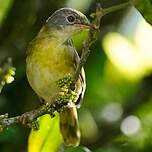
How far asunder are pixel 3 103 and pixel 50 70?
593 millimetres

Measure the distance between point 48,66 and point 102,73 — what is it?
0.76 m

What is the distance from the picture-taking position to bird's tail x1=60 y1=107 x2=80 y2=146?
16.8 feet

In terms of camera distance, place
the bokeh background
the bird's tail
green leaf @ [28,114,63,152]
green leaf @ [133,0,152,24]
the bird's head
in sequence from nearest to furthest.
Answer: green leaf @ [133,0,152,24] → green leaf @ [28,114,63,152] → the bird's head → the bird's tail → the bokeh background

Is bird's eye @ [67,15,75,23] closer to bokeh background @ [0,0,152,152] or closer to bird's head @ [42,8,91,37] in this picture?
bird's head @ [42,8,91,37]

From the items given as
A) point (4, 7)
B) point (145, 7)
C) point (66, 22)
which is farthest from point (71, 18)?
point (145, 7)

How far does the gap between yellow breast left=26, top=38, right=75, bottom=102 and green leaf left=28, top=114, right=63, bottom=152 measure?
402 mm

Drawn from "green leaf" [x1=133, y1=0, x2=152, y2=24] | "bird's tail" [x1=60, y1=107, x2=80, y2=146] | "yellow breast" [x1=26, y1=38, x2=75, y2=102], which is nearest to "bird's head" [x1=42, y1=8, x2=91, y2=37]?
"yellow breast" [x1=26, y1=38, x2=75, y2=102]

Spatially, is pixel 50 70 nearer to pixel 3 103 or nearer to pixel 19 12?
pixel 3 103

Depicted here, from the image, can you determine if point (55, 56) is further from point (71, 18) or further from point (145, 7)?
point (145, 7)

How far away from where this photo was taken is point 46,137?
4.34 meters

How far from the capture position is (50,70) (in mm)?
4887

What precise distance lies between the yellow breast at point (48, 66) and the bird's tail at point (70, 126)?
0.38m

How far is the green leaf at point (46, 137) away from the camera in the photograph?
417 centimetres

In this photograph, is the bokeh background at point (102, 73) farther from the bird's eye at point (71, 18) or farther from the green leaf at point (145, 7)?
the green leaf at point (145, 7)
